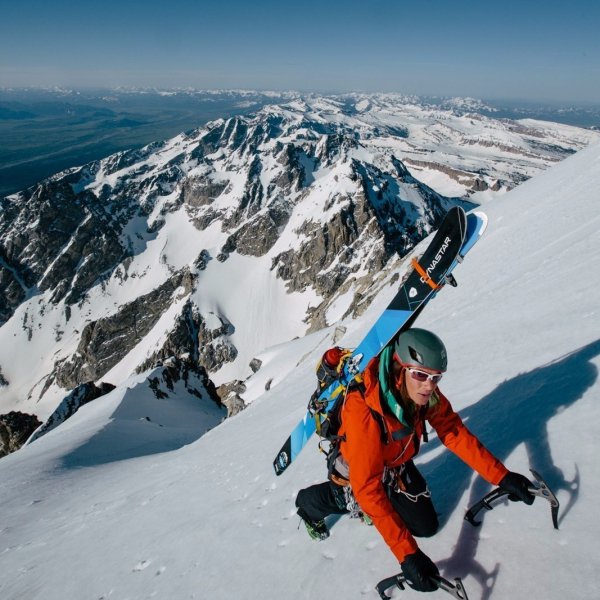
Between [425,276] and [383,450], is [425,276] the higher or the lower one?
the higher one

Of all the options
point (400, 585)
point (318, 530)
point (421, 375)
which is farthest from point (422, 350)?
point (318, 530)

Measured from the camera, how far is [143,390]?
1496 inches

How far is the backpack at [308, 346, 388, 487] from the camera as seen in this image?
3841 mm

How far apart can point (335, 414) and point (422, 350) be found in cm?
166

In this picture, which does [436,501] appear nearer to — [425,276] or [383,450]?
[383,450]

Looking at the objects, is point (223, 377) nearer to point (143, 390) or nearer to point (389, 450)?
point (143, 390)

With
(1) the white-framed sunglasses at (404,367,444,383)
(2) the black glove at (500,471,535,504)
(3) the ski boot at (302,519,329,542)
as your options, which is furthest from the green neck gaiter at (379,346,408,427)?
(3) the ski boot at (302,519,329,542)

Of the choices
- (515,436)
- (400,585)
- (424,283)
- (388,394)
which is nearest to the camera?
(400,585)

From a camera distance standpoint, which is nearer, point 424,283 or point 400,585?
point 400,585

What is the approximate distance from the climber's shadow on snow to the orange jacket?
1.84ft

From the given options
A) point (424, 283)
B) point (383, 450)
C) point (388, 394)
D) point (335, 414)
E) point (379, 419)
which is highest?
point (424, 283)

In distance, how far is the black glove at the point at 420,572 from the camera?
2.95 m

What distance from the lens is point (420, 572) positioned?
2.99 metres

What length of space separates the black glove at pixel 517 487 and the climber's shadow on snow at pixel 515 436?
27 centimetres
